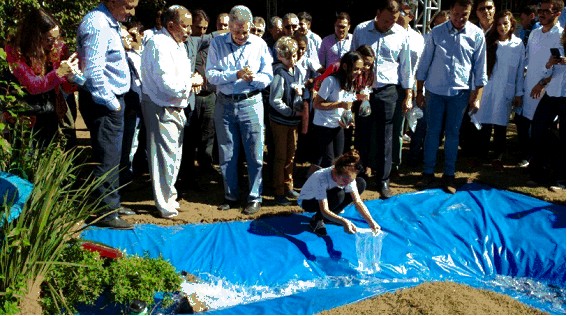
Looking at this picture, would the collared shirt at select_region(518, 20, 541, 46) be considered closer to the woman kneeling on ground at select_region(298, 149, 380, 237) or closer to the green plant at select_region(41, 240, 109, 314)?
the woman kneeling on ground at select_region(298, 149, 380, 237)

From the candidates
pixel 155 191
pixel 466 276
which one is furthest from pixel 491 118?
pixel 155 191

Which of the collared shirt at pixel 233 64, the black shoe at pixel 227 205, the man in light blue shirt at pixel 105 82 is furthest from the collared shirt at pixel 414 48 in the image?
the man in light blue shirt at pixel 105 82

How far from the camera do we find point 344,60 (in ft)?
19.8

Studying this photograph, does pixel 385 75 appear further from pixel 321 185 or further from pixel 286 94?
pixel 321 185

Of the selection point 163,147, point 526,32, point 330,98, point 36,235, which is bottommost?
point 36,235

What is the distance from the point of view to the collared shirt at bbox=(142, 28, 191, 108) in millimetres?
5613

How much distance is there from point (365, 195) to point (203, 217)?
1.60 metres

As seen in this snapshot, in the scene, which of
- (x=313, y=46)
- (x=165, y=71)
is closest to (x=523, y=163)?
(x=313, y=46)

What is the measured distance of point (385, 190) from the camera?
260 inches

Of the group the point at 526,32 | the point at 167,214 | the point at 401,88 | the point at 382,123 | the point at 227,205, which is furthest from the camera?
the point at 526,32

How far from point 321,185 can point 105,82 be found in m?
1.88

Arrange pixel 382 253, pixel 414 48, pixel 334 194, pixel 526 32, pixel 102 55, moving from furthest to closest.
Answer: pixel 526 32
pixel 414 48
pixel 334 194
pixel 382 253
pixel 102 55

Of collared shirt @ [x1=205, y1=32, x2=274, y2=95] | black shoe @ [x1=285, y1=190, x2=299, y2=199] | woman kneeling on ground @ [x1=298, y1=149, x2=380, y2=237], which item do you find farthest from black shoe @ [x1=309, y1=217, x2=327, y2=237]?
collared shirt @ [x1=205, y1=32, x2=274, y2=95]

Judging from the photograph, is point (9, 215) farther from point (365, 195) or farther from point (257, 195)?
point (365, 195)
